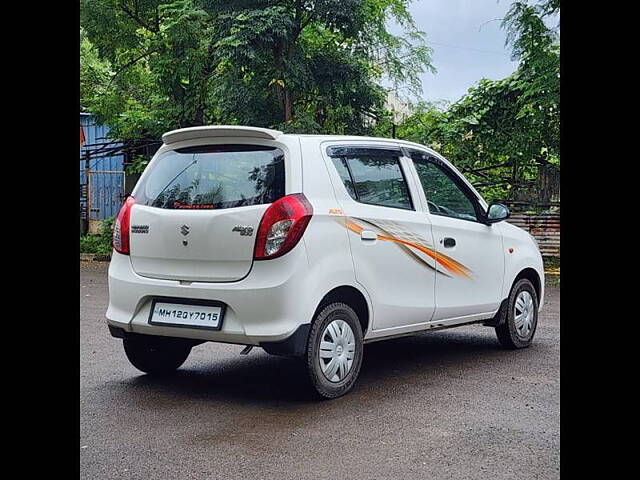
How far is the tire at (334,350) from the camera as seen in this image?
17.3ft

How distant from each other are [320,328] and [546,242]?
10264 mm

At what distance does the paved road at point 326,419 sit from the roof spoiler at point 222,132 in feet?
5.93

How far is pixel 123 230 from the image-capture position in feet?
19.0

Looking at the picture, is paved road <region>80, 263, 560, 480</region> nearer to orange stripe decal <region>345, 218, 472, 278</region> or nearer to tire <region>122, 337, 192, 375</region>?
tire <region>122, 337, 192, 375</region>

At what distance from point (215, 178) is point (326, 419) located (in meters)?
1.82

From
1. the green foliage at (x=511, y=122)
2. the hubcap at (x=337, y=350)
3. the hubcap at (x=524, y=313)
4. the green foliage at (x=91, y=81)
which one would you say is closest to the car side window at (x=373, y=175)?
the hubcap at (x=337, y=350)

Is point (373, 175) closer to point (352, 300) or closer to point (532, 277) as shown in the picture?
point (352, 300)

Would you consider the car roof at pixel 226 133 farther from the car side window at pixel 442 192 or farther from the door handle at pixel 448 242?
the door handle at pixel 448 242

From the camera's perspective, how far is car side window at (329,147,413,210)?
19.1 ft

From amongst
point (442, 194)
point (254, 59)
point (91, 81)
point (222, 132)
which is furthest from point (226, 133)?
point (91, 81)

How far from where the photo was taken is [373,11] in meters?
16.3
